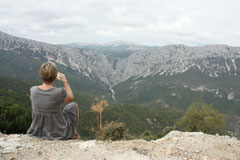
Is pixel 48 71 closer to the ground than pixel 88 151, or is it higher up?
higher up

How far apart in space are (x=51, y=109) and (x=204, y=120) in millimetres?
37045

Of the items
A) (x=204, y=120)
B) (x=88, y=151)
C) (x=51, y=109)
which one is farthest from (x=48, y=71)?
(x=204, y=120)

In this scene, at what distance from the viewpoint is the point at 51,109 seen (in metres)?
6.30

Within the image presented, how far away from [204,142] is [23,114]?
48.3ft

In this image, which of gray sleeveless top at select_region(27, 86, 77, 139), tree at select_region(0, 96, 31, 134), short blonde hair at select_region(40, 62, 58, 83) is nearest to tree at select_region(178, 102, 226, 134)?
tree at select_region(0, 96, 31, 134)

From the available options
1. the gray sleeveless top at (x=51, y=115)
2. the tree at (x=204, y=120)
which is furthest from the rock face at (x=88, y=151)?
the tree at (x=204, y=120)

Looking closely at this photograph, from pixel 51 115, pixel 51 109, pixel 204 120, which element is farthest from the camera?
pixel 204 120

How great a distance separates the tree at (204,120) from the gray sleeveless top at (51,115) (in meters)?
32.7

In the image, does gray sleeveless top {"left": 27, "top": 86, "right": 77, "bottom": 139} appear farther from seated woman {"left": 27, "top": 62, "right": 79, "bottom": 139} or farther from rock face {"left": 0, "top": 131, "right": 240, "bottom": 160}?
rock face {"left": 0, "top": 131, "right": 240, "bottom": 160}

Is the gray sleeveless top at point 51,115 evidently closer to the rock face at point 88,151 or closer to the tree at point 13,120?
the rock face at point 88,151

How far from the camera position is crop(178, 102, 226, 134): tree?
35.4 metres

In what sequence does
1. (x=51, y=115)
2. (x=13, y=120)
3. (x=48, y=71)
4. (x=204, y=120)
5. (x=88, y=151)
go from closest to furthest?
1. (x=48, y=71)
2. (x=51, y=115)
3. (x=88, y=151)
4. (x=13, y=120)
5. (x=204, y=120)

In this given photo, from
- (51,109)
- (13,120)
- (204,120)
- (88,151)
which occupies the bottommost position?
(204,120)

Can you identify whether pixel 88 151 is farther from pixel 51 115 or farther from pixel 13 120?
pixel 13 120
